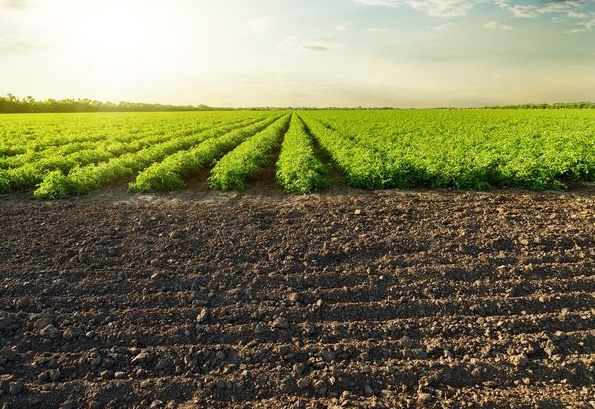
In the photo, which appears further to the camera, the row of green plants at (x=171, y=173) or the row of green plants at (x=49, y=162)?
the row of green plants at (x=49, y=162)

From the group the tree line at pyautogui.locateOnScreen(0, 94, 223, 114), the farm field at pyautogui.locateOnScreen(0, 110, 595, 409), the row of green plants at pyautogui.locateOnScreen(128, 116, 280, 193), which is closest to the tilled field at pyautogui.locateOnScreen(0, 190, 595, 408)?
the farm field at pyautogui.locateOnScreen(0, 110, 595, 409)

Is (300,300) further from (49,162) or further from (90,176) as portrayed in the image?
(49,162)

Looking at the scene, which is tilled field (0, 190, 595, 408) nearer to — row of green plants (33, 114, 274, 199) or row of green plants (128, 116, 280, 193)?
row of green plants (33, 114, 274, 199)

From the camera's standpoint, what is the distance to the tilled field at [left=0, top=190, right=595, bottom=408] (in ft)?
14.1

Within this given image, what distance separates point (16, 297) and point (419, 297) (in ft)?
17.7

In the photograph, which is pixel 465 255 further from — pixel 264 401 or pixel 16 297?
pixel 16 297

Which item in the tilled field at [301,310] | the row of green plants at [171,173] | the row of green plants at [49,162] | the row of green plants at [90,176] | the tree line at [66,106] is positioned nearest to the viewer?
the tilled field at [301,310]

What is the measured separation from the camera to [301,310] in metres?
5.58

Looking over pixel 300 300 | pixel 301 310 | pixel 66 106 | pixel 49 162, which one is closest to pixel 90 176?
pixel 49 162

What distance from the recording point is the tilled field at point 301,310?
4309mm

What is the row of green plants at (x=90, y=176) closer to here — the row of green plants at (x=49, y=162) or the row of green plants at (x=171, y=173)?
the row of green plants at (x=49, y=162)

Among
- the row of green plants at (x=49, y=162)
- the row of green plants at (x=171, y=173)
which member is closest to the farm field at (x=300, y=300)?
the row of green plants at (x=171, y=173)

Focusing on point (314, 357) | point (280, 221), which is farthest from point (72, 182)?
point (314, 357)

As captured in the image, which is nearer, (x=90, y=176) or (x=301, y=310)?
(x=301, y=310)
